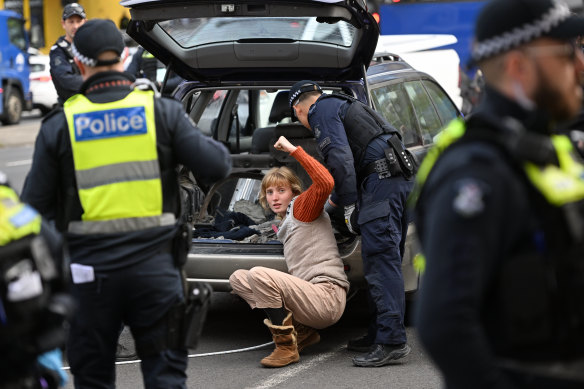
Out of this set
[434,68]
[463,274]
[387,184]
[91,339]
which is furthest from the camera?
[434,68]

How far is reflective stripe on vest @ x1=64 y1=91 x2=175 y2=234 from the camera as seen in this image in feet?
12.8

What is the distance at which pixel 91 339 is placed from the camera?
3.87 meters

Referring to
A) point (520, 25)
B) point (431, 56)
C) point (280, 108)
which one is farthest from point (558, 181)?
point (431, 56)

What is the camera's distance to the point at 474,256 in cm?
217

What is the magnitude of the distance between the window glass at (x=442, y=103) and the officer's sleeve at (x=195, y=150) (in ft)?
12.8

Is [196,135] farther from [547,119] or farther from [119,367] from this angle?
[119,367]

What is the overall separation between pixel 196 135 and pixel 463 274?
2.00 m

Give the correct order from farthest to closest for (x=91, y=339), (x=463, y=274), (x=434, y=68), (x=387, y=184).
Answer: (x=434, y=68) → (x=387, y=184) → (x=91, y=339) → (x=463, y=274)

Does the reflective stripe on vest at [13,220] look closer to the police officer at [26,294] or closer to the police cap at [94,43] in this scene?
the police officer at [26,294]

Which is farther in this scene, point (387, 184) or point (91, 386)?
point (387, 184)

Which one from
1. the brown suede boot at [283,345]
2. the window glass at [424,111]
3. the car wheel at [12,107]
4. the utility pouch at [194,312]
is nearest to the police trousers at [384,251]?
the brown suede boot at [283,345]

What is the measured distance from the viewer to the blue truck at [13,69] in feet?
72.1

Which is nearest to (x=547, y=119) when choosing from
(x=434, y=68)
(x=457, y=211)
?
(x=457, y=211)

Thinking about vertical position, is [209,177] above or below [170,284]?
above
